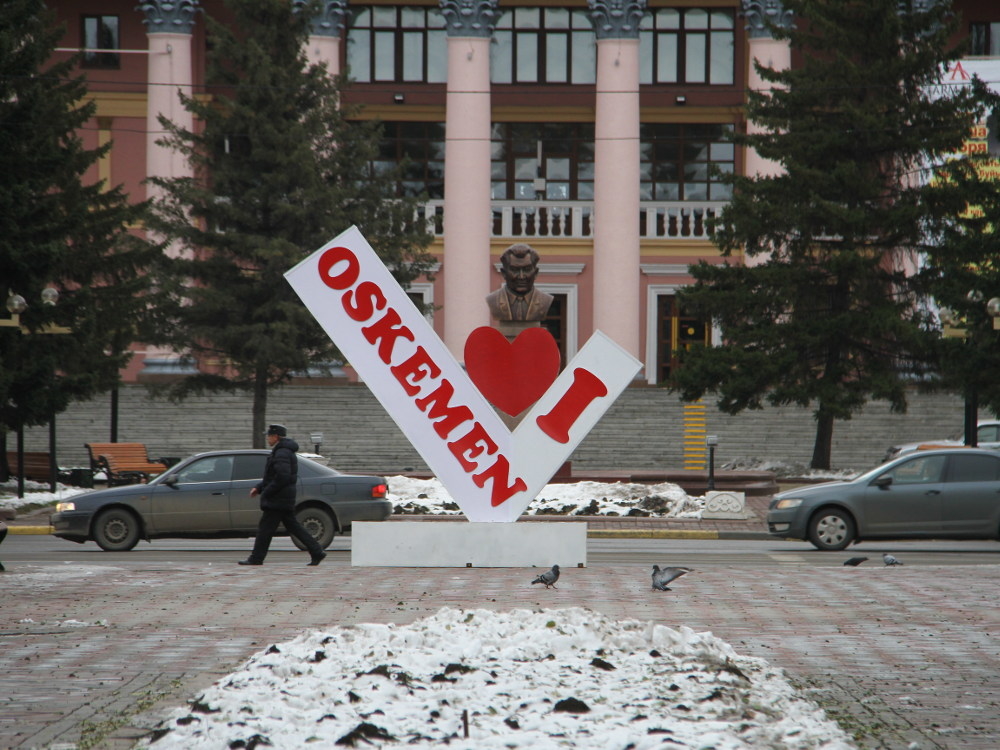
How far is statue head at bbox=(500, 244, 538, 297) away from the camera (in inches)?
801

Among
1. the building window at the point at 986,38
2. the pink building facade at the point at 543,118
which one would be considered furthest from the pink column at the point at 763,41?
the building window at the point at 986,38

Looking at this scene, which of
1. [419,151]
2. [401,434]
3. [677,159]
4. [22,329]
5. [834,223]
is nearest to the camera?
[22,329]

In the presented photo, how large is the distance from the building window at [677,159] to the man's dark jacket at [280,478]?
35969 mm

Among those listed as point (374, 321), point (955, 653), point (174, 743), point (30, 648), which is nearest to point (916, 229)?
point (374, 321)

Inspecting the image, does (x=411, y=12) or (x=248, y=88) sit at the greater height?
(x=411, y=12)

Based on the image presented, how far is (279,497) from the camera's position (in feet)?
50.3

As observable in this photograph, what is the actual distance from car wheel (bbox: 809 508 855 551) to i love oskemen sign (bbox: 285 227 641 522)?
6305mm

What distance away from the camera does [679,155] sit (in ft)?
165

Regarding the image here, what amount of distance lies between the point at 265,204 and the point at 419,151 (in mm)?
18630

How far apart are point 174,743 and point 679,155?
45700mm

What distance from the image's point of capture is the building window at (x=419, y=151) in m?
50.2

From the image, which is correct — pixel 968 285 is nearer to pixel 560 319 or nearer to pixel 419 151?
pixel 560 319

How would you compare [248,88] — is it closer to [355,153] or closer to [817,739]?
[355,153]

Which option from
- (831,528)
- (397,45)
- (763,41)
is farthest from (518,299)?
(397,45)
